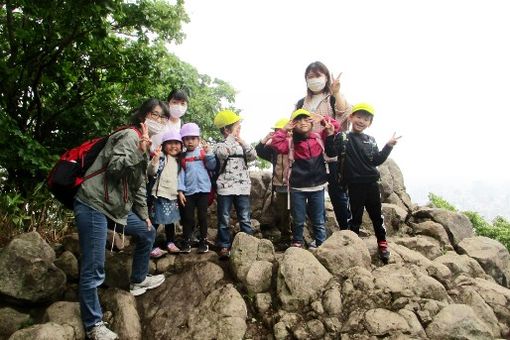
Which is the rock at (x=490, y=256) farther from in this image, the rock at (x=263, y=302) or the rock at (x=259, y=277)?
the rock at (x=263, y=302)

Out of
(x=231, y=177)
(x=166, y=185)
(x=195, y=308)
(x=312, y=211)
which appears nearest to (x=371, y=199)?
(x=312, y=211)

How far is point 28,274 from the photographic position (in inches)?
199

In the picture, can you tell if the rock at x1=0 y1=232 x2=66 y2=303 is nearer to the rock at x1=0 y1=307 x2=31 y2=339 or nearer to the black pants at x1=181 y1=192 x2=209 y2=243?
the rock at x1=0 y1=307 x2=31 y2=339

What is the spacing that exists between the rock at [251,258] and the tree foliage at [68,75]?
12.2ft

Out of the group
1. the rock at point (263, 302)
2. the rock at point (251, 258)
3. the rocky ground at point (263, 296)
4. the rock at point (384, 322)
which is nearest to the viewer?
the rock at point (384, 322)

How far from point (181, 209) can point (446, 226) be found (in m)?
6.07

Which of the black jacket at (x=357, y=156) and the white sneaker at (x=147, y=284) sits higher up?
the black jacket at (x=357, y=156)

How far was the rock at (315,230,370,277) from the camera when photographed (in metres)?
5.43

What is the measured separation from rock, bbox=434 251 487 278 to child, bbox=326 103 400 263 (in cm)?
137

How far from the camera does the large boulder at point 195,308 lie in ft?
15.7

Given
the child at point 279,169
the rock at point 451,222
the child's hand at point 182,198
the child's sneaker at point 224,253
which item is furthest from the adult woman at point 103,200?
the rock at point 451,222

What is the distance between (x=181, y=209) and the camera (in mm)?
6160

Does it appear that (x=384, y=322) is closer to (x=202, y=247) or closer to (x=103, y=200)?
(x=202, y=247)

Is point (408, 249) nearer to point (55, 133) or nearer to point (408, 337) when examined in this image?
point (408, 337)
